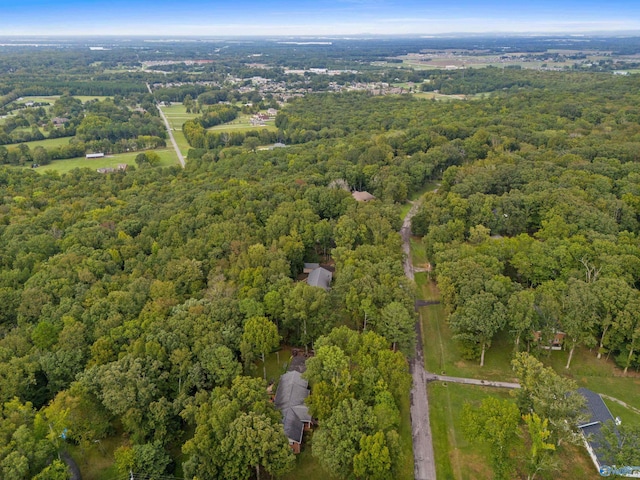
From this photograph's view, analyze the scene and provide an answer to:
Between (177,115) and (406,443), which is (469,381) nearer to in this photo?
(406,443)

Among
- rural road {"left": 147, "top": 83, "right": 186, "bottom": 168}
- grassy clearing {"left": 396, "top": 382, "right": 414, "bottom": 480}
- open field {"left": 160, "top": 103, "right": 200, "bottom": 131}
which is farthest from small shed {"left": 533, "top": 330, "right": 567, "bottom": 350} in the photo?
open field {"left": 160, "top": 103, "right": 200, "bottom": 131}

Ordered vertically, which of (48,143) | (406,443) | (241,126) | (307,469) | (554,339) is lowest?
(48,143)

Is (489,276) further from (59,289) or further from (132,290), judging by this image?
(59,289)

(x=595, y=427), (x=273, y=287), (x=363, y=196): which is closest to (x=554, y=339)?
(x=595, y=427)

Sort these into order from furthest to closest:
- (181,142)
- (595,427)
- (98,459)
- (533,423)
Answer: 1. (181,142)
2. (98,459)
3. (595,427)
4. (533,423)

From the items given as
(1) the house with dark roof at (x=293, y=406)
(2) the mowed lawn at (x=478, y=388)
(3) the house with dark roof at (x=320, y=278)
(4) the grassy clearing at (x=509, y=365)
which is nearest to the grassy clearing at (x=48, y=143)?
(3) the house with dark roof at (x=320, y=278)

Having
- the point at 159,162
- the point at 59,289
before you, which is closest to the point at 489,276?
the point at 59,289
